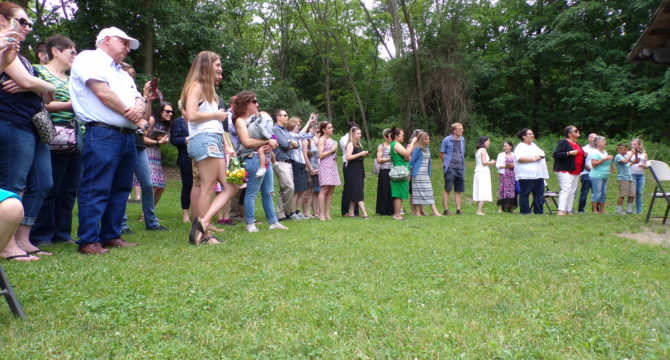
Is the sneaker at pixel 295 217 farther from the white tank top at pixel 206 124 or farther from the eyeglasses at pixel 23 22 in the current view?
the eyeglasses at pixel 23 22

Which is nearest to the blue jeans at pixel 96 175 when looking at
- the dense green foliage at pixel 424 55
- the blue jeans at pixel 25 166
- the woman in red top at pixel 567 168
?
the blue jeans at pixel 25 166

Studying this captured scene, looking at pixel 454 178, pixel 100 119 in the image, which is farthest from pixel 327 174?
pixel 100 119

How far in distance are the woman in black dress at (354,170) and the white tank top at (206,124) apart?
15.9 feet

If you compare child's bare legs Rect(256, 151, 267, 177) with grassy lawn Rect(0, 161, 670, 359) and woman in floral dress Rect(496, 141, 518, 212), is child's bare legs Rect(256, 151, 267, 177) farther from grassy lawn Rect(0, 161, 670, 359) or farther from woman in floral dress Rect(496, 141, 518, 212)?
woman in floral dress Rect(496, 141, 518, 212)

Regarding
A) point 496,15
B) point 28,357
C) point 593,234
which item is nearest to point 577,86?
point 496,15

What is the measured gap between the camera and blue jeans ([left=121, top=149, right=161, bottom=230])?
260 inches

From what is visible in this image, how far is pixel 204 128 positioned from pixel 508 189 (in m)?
9.14

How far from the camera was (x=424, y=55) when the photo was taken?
90.3 ft

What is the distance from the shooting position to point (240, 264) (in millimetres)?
4379

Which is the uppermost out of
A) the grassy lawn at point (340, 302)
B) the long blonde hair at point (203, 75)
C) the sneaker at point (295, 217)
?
the long blonde hair at point (203, 75)

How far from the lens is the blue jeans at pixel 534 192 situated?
11.5 meters

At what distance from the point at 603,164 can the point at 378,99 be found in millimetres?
25496

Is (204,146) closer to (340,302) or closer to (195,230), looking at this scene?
(195,230)

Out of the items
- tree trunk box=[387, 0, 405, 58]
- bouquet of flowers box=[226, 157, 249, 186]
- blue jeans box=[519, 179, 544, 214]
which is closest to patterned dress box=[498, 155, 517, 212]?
blue jeans box=[519, 179, 544, 214]
